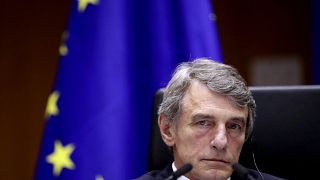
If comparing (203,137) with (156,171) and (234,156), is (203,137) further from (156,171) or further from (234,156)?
(156,171)

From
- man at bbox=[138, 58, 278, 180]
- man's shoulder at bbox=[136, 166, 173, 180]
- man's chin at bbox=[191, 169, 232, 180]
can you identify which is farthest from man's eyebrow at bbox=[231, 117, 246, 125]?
man's shoulder at bbox=[136, 166, 173, 180]

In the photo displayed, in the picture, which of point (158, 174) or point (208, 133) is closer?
point (208, 133)

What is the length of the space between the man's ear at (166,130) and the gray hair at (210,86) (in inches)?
0.8

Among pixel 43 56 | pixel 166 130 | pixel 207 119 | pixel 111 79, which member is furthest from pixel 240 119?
pixel 43 56

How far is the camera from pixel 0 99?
127 inches

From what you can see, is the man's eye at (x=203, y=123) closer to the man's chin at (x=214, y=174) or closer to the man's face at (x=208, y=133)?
the man's face at (x=208, y=133)

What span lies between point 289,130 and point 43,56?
81.0 inches

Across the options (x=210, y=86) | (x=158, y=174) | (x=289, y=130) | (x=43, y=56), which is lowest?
(x=158, y=174)

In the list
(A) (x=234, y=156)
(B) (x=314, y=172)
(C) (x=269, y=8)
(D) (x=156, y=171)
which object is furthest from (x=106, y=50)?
(C) (x=269, y=8)

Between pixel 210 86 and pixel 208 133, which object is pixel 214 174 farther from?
pixel 210 86

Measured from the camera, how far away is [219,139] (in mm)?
1507

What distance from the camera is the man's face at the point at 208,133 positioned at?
1514mm

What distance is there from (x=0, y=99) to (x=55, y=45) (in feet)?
1.62

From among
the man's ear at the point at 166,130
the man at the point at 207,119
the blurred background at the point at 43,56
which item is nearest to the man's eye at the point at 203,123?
the man at the point at 207,119
